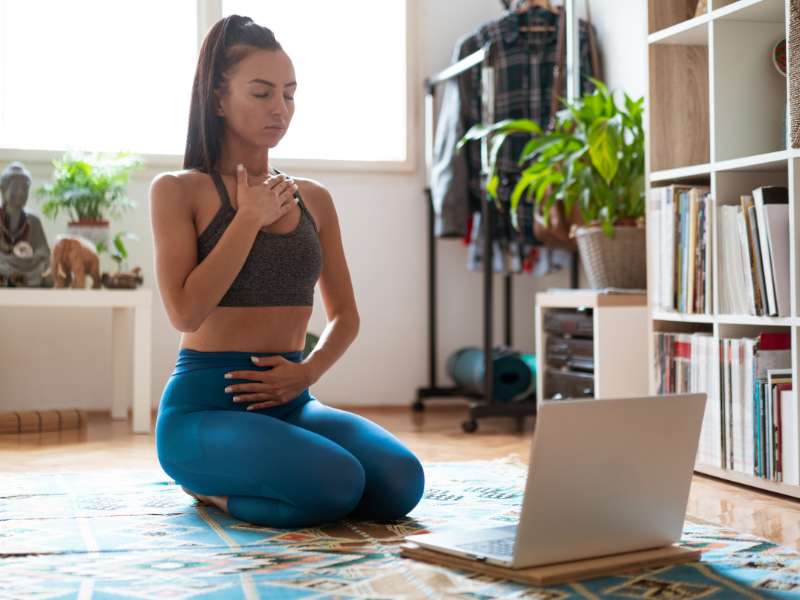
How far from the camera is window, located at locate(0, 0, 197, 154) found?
430 centimetres

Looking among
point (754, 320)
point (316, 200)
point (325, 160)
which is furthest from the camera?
point (325, 160)

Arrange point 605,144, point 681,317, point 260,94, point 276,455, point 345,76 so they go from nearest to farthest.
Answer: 1. point 276,455
2. point 260,94
3. point 681,317
4. point 605,144
5. point 345,76

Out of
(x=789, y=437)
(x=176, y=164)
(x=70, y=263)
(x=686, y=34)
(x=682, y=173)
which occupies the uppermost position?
(x=686, y=34)

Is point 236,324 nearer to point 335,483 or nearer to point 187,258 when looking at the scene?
point 187,258

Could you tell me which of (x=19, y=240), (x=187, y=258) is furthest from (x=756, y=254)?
(x=19, y=240)

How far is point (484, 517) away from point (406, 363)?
260cm

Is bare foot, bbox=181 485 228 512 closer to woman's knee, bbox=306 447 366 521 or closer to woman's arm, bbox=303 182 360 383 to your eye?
woman's knee, bbox=306 447 366 521

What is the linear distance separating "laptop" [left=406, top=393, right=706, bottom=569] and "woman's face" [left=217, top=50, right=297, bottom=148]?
2.67 ft

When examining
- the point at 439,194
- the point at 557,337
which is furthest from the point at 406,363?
the point at 557,337

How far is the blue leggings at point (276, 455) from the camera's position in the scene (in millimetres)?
1836

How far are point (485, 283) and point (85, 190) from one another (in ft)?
4.68

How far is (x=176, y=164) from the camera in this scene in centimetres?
438

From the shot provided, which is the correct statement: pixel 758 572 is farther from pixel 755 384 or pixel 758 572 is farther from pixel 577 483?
pixel 755 384

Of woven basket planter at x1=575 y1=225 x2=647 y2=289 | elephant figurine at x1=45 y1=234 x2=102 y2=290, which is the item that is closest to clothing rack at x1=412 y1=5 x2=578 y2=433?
woven basket planter at x1=575 y1=225 x2=647 y2=289
